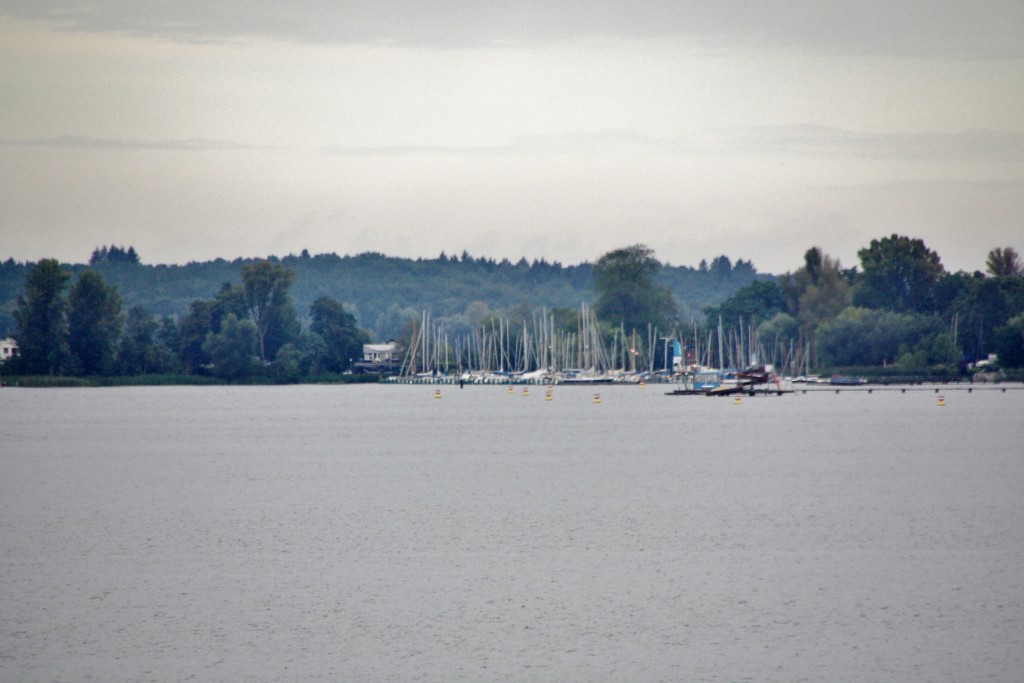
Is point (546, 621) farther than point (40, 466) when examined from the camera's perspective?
No

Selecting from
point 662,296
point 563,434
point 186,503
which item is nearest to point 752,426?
point 563,434

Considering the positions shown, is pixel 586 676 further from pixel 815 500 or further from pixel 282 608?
pixel 815 500

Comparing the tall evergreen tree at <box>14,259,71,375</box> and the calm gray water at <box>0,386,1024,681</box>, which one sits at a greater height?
the tall evergreen tree at <box>14,259,71,375</box>

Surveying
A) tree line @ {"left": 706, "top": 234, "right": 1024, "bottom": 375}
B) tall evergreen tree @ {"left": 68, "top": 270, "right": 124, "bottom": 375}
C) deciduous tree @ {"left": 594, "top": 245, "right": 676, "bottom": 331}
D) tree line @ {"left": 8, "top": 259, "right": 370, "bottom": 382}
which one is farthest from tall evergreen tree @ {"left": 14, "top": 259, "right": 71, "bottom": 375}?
tree line @ {"left": 706, "top": 234, "right": 1024, "bottom": 375}

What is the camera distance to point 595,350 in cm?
17875

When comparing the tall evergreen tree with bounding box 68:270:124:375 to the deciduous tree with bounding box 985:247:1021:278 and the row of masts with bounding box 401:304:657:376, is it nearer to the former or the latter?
the row of masts with bounding box 401:304:657:376

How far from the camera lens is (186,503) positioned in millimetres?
43469

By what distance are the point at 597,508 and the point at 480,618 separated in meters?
16.8

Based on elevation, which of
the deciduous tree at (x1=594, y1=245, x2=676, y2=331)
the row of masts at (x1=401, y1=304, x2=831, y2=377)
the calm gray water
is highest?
the deciduous tree at (x1=594, y1=245, x2=676, y2=331)

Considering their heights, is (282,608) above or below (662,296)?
below

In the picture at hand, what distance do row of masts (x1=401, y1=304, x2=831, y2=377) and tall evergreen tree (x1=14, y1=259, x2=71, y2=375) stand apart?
45.4 m

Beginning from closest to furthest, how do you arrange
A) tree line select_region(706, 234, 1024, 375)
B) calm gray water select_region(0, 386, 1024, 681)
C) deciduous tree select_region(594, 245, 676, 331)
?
calm gray water select_region(0, 386, 1024, 681) < tree line select_region(706, 234, 1024, 375) < deciduous tree select_region(594, 245, 676, 331)

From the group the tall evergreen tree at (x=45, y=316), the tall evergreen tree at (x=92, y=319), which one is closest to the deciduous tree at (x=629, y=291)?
the tall evergreen tree at (x=92, y=319)

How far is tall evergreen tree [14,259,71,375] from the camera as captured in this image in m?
168
